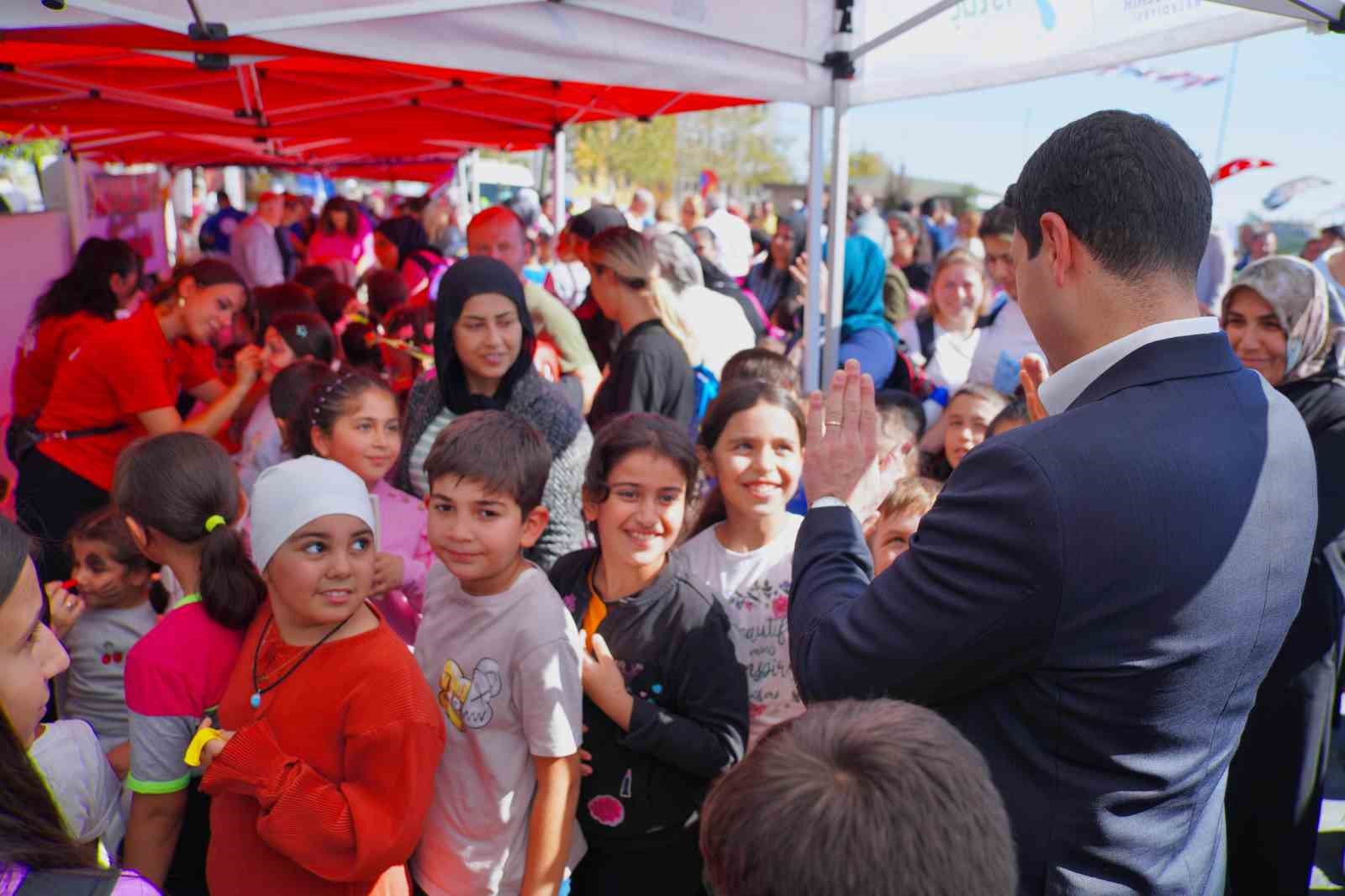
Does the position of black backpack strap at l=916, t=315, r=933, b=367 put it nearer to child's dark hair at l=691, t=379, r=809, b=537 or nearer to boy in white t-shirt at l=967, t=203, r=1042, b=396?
boy in white t-shirt at l=967, t=203, r=1042, b=396

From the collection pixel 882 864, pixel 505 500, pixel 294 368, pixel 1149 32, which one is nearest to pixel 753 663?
pixel 505 500

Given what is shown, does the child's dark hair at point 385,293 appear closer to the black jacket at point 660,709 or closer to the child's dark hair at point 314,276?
the child's dark hair at point 314,276

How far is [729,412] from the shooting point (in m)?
2.91

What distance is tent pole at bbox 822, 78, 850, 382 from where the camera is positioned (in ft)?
12.5

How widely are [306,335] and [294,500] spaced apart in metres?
2.58

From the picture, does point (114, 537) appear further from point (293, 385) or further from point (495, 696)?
point (495, 696)

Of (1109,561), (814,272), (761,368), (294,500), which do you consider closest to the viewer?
(1109,561)

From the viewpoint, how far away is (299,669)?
6.63 ft

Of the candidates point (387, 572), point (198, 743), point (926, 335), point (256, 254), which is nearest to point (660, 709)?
point (387, 572)

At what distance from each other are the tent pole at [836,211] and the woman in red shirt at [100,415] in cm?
229

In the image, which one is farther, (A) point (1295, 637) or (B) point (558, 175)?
(B) point (558, 175)

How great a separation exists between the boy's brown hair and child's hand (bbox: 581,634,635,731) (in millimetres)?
855

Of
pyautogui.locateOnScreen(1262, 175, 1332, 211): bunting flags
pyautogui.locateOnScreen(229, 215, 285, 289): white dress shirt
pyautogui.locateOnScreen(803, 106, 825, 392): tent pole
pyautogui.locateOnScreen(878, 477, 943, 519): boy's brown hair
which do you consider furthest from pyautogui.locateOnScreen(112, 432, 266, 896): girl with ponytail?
pyautogui.locateOnScreen(1262, 175, 1332, 211): bunting flags

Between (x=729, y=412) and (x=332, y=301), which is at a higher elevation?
(x=729, y=412)
